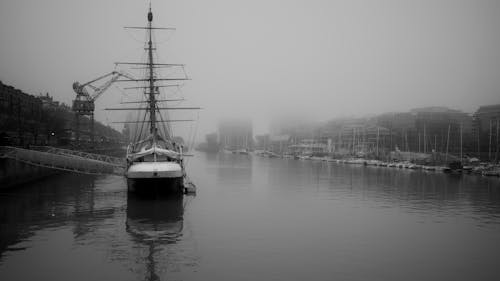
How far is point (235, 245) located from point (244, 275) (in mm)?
4906

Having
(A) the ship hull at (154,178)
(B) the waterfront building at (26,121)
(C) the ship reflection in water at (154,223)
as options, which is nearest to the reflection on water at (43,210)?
(C) the ship reflection in water at (154,223)

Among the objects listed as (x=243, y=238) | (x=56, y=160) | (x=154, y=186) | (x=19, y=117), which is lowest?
(x=243, y=238)

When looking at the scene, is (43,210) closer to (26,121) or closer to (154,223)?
(154,223)

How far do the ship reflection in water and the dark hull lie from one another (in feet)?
1.89

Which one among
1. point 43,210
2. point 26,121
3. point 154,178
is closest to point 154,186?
point 154,178

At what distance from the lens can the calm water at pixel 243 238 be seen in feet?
60.7

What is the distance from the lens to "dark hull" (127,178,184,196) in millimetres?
37312

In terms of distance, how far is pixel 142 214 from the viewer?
103 feet

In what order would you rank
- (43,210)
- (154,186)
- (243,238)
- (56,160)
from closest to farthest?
(243,238)
(43,210)
(154,186)
(56,160)

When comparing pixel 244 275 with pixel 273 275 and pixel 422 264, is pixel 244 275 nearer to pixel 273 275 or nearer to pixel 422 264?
pixel 273 275

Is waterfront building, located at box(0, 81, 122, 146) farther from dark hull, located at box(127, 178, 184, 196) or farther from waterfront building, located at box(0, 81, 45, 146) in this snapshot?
dark hull, located at box(127, 178, 184, 196)

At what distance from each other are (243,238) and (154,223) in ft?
23.7

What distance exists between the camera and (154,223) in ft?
93.1

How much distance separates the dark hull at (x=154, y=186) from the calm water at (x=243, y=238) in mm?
1454
